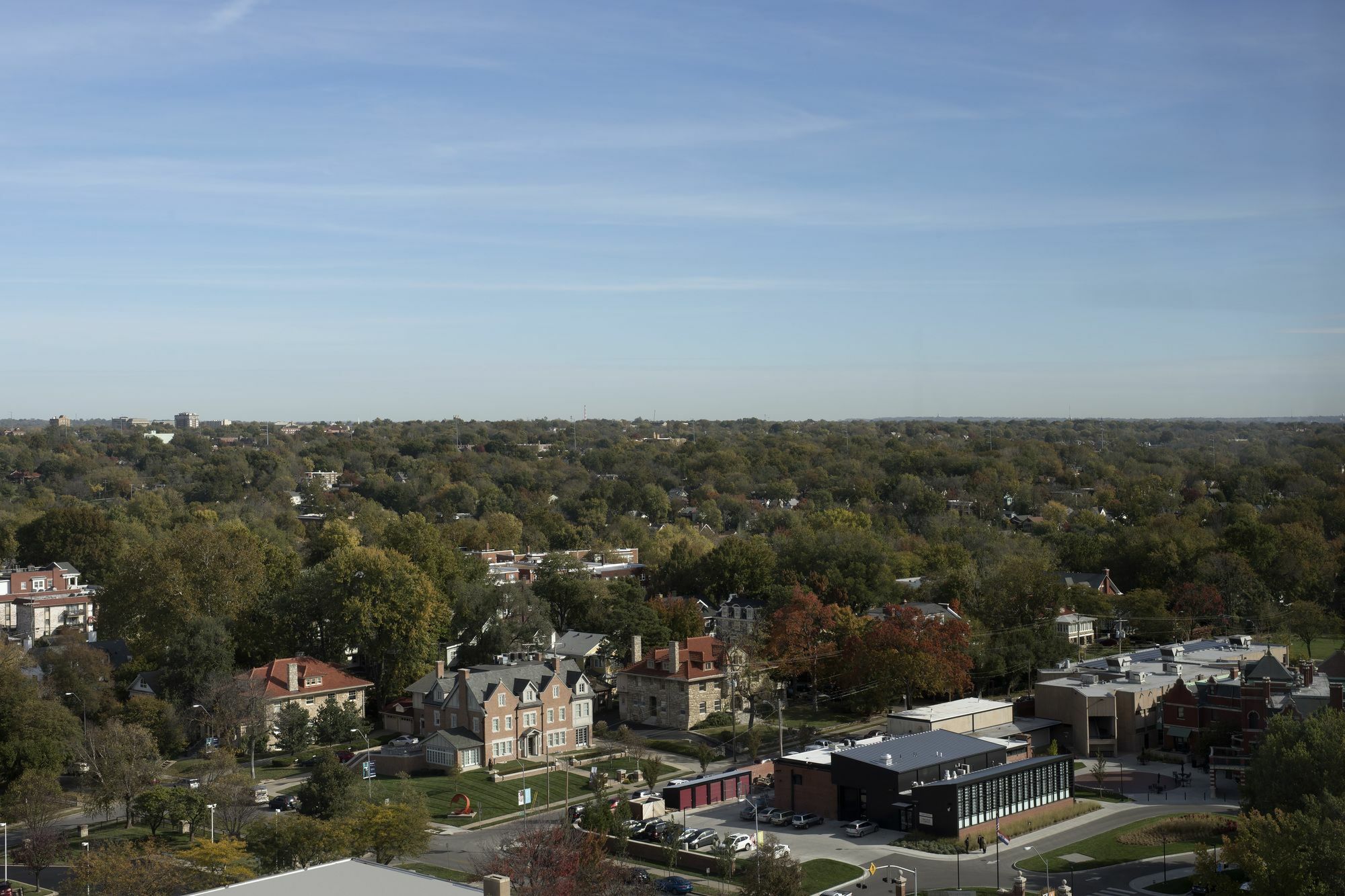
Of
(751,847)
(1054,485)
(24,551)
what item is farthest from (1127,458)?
(751,847)

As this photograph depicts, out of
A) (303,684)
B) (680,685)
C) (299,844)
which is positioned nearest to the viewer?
(299,844)

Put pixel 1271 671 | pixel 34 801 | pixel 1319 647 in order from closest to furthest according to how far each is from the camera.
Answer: pixel 34 801 < pixel 1271 671 < pixel 1319 647

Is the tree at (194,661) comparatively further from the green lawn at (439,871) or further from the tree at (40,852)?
the green lawn at (439,871)

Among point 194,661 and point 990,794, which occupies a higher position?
point 194,661

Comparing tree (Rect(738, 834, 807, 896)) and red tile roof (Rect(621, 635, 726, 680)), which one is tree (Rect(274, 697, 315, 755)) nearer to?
red tile roof (Rect(621, 635, 726, 680))

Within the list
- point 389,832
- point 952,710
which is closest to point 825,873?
point 389,832

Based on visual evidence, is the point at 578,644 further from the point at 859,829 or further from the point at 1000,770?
the point at 1000,770

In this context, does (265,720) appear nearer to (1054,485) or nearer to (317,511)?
(317,511)
